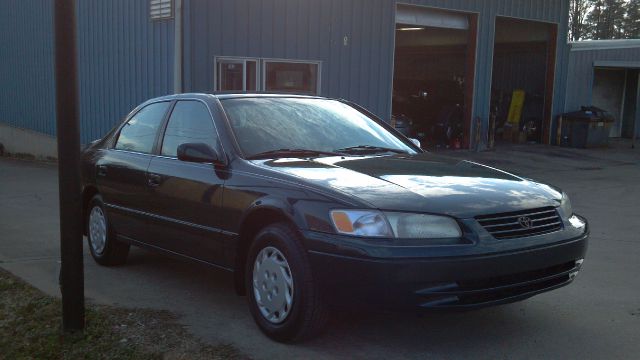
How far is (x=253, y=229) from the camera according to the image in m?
4.69

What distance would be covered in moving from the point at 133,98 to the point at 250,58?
107 inches

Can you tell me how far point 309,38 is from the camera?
14.5 m

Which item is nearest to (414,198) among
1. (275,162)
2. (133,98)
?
(275,162)

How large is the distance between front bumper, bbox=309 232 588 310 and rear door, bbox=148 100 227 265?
1.13 m

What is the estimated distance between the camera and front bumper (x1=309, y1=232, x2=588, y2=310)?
12.6 feet

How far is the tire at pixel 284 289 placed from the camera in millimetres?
4141

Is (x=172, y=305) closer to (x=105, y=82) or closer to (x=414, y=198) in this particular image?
(x=414, y=198)

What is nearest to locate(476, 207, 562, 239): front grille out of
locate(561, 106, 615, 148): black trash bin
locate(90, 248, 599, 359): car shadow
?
locate(90, 248, 599, 359): car shadow

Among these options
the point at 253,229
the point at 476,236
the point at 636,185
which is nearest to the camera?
the point at 476,236

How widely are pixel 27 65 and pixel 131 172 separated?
1500cm

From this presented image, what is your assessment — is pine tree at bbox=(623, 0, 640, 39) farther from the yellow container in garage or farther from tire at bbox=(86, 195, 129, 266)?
tire at bbox=(86, 195, 129, 266)

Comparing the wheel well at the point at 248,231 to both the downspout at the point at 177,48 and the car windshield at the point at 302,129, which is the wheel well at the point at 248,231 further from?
the downspout at the point at 177,48

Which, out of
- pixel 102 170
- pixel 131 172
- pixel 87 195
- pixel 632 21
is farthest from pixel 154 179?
pixel 632 21

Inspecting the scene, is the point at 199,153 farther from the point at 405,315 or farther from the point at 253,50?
the point at 253,50
